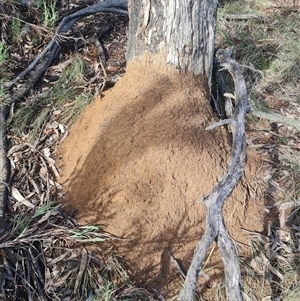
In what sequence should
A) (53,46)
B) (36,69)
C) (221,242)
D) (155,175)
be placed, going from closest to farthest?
1. (221,242)
2. (155,175)
3. (36,69)
4. (53,46)

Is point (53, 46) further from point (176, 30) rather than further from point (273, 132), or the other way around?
point (273, 132)

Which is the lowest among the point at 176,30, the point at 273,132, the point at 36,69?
the point at 273,132

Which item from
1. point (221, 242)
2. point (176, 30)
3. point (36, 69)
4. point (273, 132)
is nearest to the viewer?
point (221, 242)

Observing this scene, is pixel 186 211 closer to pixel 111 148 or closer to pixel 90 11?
pixel 111 148

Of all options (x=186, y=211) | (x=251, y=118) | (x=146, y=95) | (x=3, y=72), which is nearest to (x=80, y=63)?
(x=3, y=72)

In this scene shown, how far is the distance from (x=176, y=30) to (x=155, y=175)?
81cm

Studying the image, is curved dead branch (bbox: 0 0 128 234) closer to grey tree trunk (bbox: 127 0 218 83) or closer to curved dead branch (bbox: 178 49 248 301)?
grey tree trunk (bbox: 127 0 218 83)

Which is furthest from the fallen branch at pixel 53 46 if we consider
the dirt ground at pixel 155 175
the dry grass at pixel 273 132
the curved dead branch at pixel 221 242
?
the curved dead branch at pixel 221 242

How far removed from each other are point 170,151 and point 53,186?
0.73 meters

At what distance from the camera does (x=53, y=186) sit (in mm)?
2826

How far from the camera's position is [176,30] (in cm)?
270

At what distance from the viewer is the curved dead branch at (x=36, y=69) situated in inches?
112

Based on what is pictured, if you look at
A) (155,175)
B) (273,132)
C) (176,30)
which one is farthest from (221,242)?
(273,132)

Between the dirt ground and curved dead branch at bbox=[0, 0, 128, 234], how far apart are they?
1.18 feet
